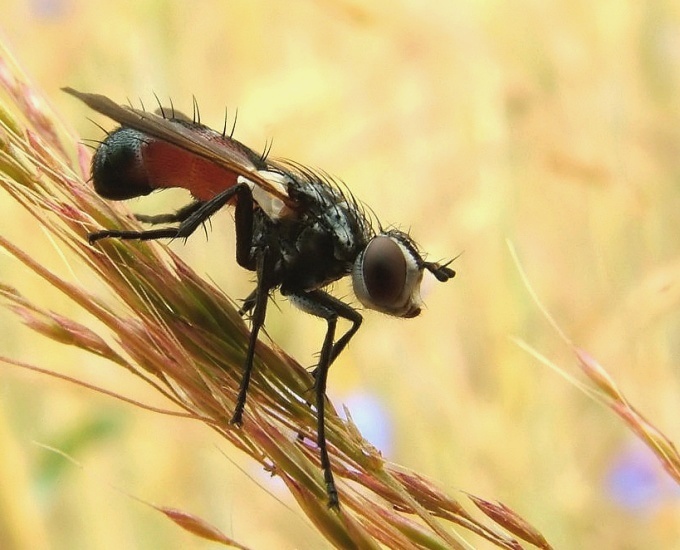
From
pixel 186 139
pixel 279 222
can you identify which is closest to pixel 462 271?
pixel 279 222

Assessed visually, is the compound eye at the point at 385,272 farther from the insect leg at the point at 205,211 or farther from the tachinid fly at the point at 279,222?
the insect leg at the point at 205,211

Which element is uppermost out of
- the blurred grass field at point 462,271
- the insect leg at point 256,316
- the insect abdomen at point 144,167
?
the blurred grass field at point 462,271

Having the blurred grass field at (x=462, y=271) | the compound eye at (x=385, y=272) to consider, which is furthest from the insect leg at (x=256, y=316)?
the blurred grass field at (x=462, y=271)

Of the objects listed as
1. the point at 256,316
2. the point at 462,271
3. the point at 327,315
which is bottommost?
the point at 256,316

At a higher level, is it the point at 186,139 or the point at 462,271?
the point at 462,271

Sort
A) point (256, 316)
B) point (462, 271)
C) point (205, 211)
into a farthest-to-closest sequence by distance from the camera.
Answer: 1. point (462, 271)
2. point (205, 211)
3. point (256, 316)

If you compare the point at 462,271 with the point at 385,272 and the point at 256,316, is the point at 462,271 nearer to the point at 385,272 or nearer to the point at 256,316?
the point at 385,272

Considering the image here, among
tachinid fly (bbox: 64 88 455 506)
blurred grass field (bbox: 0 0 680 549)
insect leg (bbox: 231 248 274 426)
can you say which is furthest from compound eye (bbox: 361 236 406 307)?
blurred grass field (bbox: 0 0 680 549)
